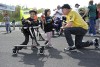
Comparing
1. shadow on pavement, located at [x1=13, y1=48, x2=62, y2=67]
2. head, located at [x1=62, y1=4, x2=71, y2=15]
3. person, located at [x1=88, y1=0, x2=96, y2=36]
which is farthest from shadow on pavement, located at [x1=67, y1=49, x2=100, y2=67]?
person, located at [x1=88, y1=0, x2=96, y2=36]

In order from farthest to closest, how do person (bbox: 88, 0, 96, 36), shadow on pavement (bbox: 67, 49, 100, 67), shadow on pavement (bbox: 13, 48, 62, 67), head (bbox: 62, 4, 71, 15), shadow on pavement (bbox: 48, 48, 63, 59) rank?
person (bbox: 88, 0, 96, 36)
head (bbox: 62, 4, 71, 15)
shadow on pavement (bbox: 48, 48, 63, 59)
shadow on pavement (bbox: 13, 48, 62, 67)
shadow on pavement (bbox: 67, 49, 100, 67)

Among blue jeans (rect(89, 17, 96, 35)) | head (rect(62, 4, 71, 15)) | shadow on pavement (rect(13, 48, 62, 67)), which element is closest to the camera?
shadow on pavement (rect(13, 48, 62, 67))

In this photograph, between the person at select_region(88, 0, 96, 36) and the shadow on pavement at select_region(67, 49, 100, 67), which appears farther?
the person at select_region(88, 0, 96, 36)

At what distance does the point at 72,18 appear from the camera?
9250mm

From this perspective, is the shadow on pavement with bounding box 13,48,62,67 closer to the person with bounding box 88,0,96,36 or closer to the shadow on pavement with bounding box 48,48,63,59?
the shadow on pavement with bounding box 48,48,63,59

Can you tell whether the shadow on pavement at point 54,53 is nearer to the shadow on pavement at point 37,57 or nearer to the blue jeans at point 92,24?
the shadow on pavement at point 37,57

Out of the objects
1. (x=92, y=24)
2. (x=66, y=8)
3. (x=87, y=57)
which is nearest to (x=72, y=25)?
(x=66, y=8)

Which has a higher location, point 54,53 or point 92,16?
point 92,16

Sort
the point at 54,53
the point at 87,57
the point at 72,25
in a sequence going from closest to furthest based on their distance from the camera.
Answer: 1. the point at 87,57
2. the point at 54,53
3. the point at 72,25

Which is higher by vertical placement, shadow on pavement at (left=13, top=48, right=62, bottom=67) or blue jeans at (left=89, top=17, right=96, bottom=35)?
blue jeans at (left=89, top=17, right=96, bottom=35)

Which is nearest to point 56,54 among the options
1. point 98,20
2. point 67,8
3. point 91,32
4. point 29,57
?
point 29,57

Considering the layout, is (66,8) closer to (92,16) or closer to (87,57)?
(87,57)

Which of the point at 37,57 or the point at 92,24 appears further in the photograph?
the point at 92,24

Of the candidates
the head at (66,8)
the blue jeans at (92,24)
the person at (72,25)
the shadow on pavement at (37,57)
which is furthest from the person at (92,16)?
the shadow on pavement at (37,57)
